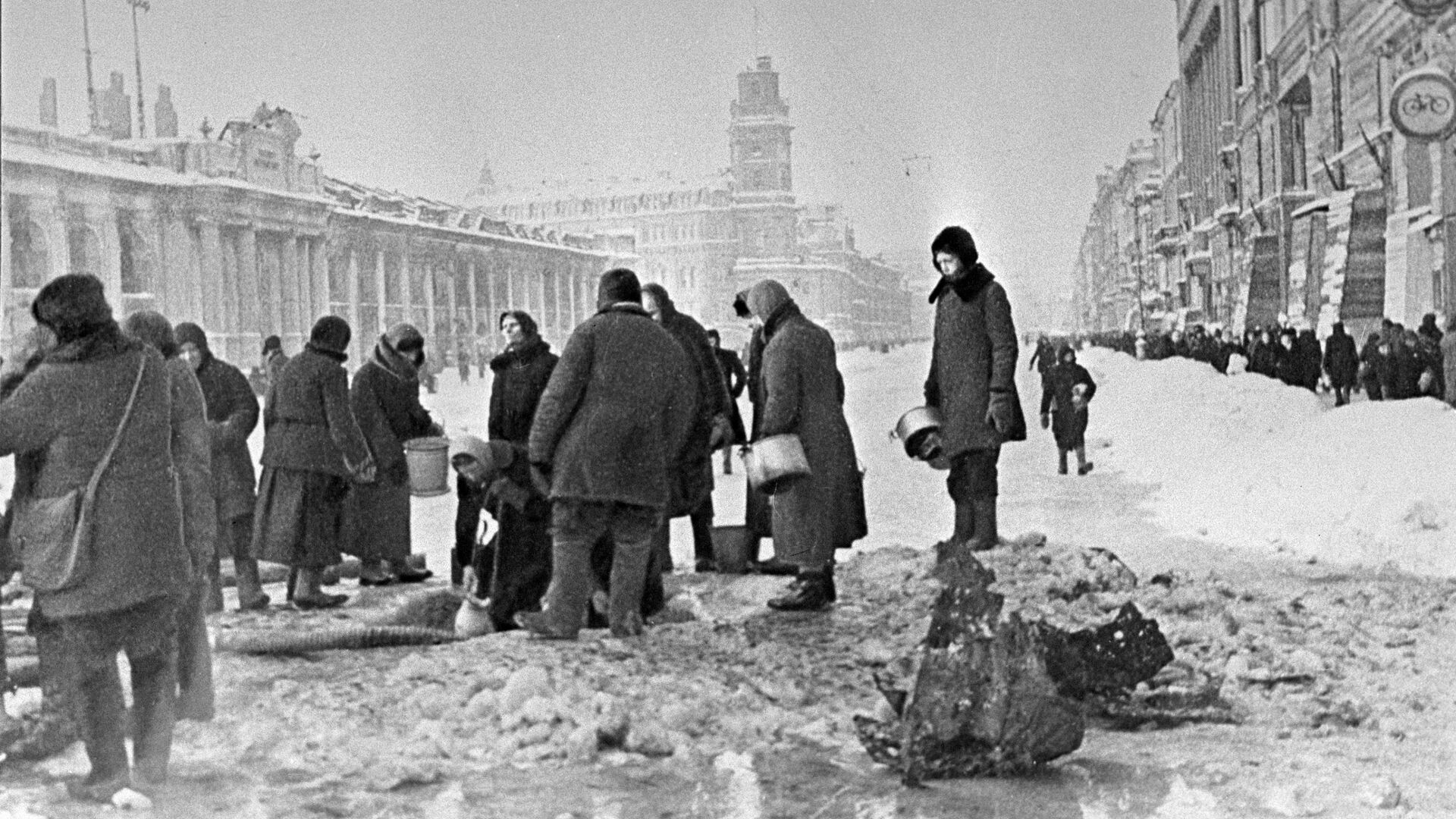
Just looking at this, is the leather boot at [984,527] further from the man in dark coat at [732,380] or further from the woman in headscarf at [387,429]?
the woman in headscarf at [387,429]

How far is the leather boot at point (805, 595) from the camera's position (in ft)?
20.5

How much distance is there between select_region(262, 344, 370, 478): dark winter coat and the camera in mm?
6605

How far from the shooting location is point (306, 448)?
6629mm

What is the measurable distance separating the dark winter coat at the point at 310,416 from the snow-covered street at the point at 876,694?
2.40 ft

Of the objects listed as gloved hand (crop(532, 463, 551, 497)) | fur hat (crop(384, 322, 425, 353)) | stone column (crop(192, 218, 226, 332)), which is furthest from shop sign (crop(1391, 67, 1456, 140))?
stone column (crop(192, 218, 226, 332))

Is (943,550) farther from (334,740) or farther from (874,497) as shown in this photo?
(874,497)

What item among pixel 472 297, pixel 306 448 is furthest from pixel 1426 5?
pixel 472 297

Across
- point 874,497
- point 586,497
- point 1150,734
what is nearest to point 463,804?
point 586,497

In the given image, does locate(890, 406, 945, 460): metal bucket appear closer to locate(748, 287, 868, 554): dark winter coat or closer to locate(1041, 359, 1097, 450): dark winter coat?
locate(748, 287, 868, 554): dark winter coat

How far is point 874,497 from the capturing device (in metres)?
9.82

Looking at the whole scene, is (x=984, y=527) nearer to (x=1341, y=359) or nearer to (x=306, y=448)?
(x=306, y=448)

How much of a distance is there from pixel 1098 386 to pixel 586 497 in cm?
521

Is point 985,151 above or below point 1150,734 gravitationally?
above

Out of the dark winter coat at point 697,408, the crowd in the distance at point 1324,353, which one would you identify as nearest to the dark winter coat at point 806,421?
the dark winter coat at point 697,408
